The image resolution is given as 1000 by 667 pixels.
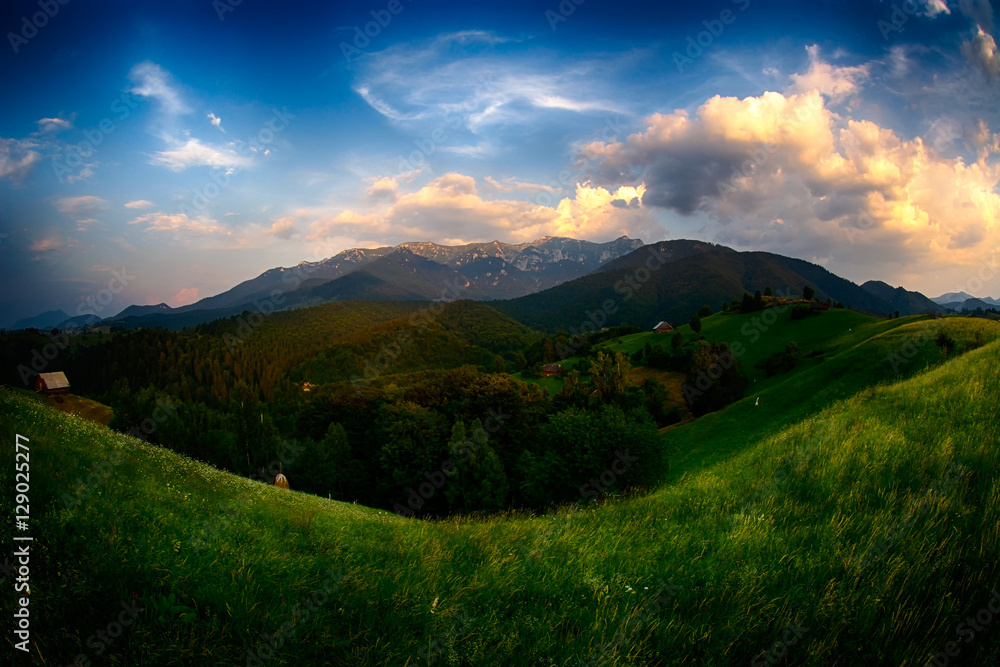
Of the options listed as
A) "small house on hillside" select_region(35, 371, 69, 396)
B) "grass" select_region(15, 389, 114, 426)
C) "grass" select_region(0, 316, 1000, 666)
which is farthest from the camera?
"grass" select_region(15, 389, 114, 426)

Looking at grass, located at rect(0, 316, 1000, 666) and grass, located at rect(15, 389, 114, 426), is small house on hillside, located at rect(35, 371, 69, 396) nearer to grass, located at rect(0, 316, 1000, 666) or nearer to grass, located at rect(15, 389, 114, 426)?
grass, located at rect(15, 389, 114, 426)

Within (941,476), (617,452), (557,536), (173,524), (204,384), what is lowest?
(204,384)

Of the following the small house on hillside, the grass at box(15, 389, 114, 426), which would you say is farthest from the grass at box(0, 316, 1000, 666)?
the grass at box(15, 389, 114, 426)

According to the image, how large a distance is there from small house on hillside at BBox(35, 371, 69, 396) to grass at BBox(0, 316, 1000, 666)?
302 feet

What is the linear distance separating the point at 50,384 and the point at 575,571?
336 ft

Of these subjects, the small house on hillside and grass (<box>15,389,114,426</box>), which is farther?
grass (<box>15,389,114,426</box>)

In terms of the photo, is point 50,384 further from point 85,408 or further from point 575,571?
point 575,571

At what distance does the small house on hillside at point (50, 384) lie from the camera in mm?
71312

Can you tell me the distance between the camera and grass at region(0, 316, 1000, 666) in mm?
3967

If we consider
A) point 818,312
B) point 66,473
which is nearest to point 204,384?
point 66,473

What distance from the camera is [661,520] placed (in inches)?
284

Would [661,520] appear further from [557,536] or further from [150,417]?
[150,417]

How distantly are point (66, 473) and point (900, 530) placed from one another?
11.9 m

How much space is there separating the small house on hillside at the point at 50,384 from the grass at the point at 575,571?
9216cm
